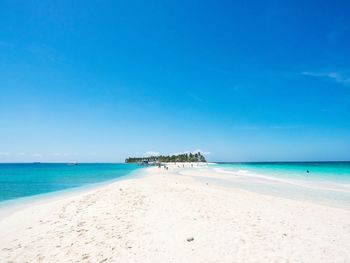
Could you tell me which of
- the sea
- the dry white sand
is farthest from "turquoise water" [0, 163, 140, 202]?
the dry white sand

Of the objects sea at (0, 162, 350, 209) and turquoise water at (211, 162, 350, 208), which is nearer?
turquoise water at (211, 162, 350, 208)

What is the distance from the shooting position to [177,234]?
738 cm

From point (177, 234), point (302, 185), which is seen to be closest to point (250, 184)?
point (302, 185)

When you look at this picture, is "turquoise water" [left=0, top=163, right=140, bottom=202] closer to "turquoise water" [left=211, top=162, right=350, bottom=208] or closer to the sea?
the sea

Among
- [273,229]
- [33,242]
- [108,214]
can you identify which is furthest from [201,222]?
[33,242]

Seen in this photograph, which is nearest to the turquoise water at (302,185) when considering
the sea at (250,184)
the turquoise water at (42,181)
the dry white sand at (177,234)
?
the sea at (250,184)

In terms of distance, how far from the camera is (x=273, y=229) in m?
7.80

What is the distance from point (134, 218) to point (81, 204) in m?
4.74

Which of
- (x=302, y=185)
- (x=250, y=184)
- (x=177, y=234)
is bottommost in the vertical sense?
(x=177, y=234)

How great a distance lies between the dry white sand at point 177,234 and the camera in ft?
19.8

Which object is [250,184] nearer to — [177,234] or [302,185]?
[302,185]

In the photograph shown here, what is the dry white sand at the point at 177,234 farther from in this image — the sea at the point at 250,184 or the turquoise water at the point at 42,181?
the turquoise water at the point at 42,181

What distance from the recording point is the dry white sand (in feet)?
19.8

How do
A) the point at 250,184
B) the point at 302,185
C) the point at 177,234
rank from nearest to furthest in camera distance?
the point at 177,234 → the point at 302,185 → the point at 250,184
